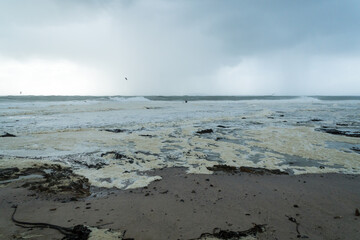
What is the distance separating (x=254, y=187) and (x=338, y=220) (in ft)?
5.68

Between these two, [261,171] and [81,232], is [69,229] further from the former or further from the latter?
[261,171]

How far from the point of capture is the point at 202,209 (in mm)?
4012

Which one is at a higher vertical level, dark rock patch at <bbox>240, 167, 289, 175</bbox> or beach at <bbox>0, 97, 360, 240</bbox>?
beach at <bbox>0, 97, 360, 240</bbox>

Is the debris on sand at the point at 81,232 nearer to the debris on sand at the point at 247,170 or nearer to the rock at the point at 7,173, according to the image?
the rock at the point at 7,173

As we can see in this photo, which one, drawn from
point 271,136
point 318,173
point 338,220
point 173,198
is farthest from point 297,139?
point 173,198

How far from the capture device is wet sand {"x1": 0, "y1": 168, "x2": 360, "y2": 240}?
336cm

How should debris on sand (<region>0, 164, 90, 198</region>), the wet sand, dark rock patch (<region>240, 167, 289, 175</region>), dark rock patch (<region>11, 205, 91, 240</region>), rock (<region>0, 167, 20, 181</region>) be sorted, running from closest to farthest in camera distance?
dark rock patch (<region>11, 205, 91, 240</region>)
the wet sand
debris on sand (<region>0, 164, 90, 198</region>)
rock (<region>0, 167, 20, 181</region>)
dark rock patch (<region>240, 167, 289, 175</region>)

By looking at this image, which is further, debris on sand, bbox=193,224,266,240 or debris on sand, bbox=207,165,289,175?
debris on sand, bbox=207,165,289,175

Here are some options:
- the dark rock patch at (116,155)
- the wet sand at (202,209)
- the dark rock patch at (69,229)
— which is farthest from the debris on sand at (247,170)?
the dark rock patch at (69,229)

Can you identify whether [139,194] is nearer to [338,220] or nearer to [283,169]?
[338,220]

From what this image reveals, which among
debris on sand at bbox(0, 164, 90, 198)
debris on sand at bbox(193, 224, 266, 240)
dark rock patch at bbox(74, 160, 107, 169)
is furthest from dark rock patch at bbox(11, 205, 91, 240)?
dark rock patch at bbox(74, 160, 107, 169)

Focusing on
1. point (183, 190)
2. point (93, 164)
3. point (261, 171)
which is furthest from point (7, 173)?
point (261, 171)

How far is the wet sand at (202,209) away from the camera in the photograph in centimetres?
336

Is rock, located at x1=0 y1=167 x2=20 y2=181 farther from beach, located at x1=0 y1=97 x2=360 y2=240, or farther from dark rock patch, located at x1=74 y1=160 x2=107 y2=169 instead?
dark rock patch, located at x1=74 y1=160 x2=107 y2=169
